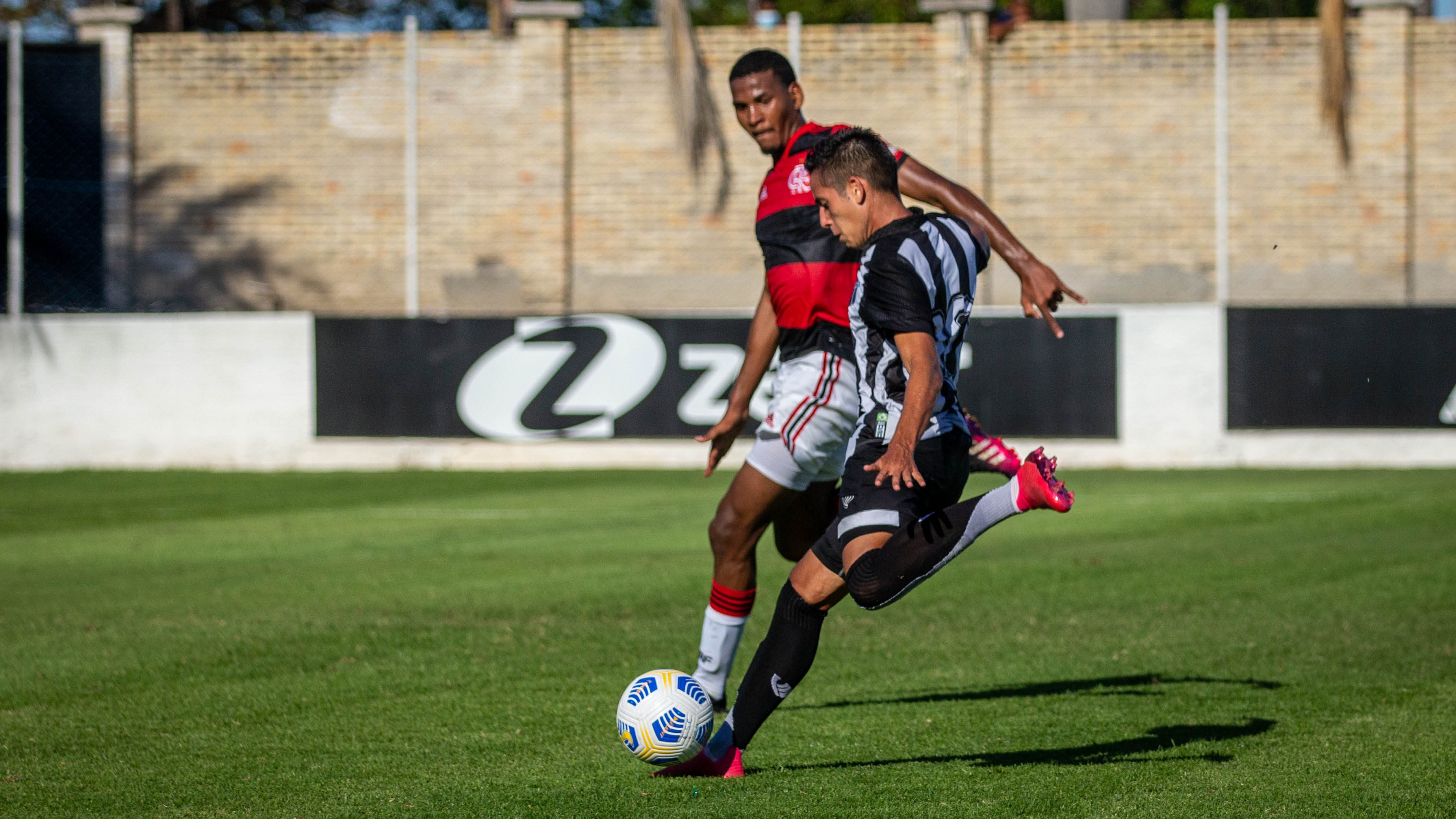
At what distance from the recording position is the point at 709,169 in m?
20.2

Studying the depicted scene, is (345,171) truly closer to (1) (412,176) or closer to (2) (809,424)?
(1) (412,176)

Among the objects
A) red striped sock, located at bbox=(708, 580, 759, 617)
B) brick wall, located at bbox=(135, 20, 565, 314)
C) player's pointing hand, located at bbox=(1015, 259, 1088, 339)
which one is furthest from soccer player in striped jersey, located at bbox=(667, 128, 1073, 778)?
brick wall, located at bbox=(135, 20, 565, 314)

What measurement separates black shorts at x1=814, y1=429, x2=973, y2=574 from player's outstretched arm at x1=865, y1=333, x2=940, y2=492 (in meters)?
0.12

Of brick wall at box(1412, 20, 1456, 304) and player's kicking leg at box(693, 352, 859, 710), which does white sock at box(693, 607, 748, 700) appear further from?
brick wall at box(1412, 20, 1456, 304)

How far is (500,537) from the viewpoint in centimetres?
1116

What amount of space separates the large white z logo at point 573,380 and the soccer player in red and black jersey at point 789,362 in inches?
437

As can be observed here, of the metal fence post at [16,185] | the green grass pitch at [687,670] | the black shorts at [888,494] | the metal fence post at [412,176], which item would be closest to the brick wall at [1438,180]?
the green grass pitch at [687,670]

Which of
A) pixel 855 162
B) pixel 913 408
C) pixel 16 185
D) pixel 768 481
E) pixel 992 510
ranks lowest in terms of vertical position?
pixel 768 481

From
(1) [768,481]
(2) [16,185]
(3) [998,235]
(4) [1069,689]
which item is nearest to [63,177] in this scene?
(2) [16,185]

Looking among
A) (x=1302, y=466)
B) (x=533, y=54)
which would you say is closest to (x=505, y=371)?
(x=533, y=54)

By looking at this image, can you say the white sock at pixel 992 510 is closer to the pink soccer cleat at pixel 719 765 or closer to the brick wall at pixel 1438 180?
the pink soccer cleat at pixel 719 765

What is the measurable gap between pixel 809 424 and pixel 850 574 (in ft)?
3.28

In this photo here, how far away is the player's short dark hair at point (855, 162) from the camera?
4.45 meters

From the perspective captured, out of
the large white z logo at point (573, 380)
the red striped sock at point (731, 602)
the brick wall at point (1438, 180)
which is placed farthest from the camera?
the brick wall at point (1438, 180)
